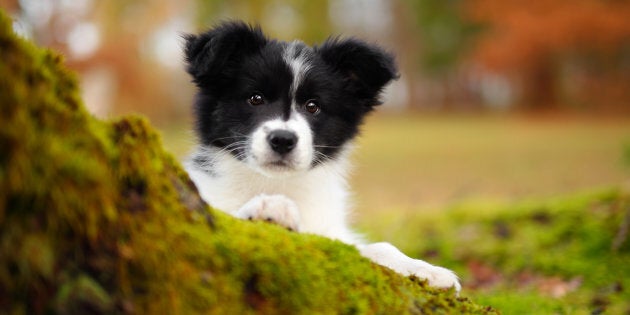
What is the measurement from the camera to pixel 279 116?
402 centimetres

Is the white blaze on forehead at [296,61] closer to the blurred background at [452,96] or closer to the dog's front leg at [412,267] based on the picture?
the blurred background at [452,96]

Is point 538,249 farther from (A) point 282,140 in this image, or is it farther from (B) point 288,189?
(A) point 282,140

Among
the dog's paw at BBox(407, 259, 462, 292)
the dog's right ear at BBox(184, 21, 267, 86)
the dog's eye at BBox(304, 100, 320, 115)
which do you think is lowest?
the dog's paw at BBox(407, 259, 462, 292)

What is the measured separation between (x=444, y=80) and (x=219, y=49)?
41652 mm

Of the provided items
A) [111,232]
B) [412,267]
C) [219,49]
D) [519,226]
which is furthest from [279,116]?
[519,226]

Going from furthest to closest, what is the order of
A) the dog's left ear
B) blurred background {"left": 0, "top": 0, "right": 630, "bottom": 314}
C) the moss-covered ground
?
blurred background {"left": 0, "top": 0, "right": 630, "bottom": 314}, the moss-covered ground, the dog's left ear

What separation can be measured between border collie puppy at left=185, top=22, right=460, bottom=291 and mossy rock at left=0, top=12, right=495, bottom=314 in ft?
4.87

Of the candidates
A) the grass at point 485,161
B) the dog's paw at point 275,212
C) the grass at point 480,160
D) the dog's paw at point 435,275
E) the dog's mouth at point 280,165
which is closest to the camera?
the dog's paw at point 275,212

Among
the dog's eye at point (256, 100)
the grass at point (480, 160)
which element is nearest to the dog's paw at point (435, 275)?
the dog's eye at point (256, 100)

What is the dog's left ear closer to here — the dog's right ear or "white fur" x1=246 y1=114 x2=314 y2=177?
the dog's right ear

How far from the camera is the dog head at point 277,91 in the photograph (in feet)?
13.0

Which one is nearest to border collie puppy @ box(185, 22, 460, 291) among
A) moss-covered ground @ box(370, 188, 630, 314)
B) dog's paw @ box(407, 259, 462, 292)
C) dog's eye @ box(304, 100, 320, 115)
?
dog's eye @ box(304, 100, 320, 115)

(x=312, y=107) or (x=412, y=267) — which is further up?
(x=312, y=107)

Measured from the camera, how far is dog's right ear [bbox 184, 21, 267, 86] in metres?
4.09
